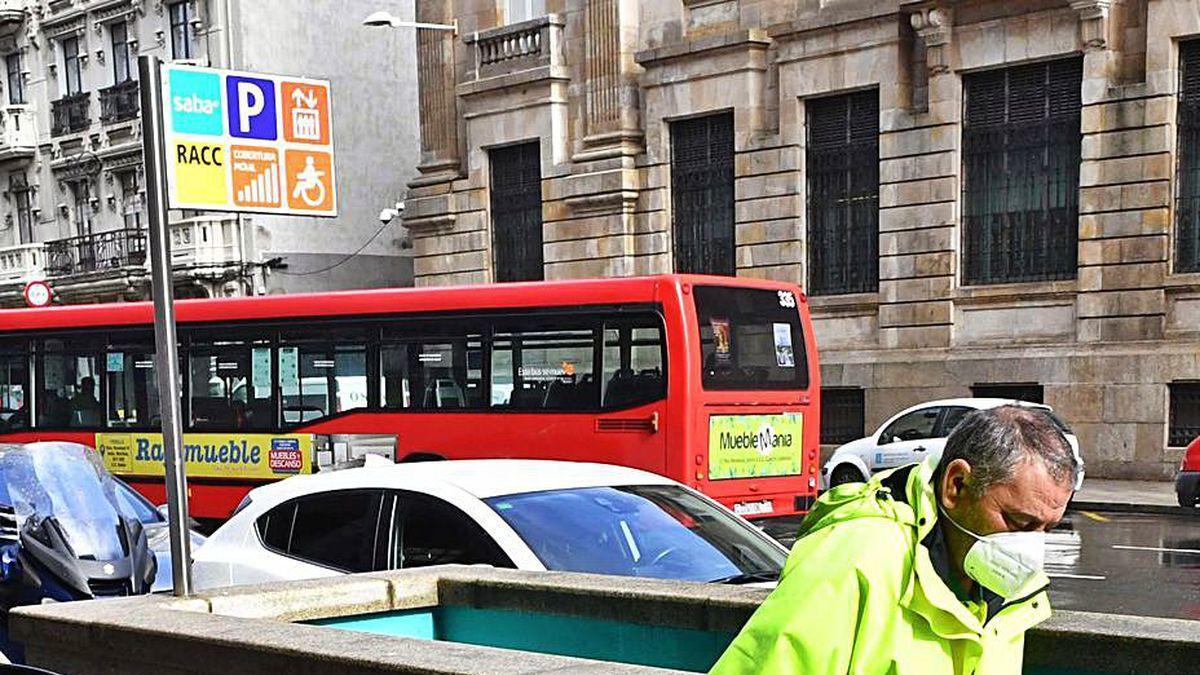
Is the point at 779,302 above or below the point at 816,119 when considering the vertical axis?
below

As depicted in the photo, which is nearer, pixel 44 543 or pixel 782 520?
pixel 44 543

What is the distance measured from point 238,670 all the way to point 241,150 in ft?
6.14

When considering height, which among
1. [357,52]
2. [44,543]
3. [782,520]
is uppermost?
[357,52]

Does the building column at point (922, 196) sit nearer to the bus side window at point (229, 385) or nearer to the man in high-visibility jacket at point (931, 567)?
the bus side window at point (229, 385)

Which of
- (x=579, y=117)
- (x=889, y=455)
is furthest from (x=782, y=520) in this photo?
(x=579, y=117)

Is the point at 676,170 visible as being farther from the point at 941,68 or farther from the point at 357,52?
the point at 357,52

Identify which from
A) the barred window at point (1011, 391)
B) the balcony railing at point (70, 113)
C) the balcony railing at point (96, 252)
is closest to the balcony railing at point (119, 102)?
the balcony railing at point (70, 113)

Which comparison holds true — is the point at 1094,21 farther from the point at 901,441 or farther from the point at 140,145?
the point at 140,145

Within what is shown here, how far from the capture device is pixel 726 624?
480 centimetres

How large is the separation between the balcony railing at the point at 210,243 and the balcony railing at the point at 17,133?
31.6ft

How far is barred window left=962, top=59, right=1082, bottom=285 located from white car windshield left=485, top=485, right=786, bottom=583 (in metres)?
18.3

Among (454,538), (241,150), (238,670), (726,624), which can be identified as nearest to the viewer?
(238,670)

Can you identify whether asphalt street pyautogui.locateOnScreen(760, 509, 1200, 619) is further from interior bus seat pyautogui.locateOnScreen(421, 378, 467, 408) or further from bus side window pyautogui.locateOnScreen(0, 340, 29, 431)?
bus side window pyautogui.locateOnScreen(0, 340, 29, 431)

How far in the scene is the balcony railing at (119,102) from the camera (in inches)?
1663
